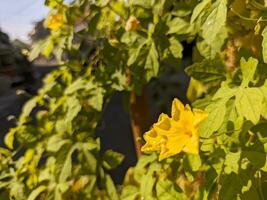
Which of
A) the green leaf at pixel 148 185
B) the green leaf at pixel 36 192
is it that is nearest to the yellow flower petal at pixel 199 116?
the green leaf at pixel 148 185

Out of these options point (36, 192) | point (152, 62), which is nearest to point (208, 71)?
point (152, 62)

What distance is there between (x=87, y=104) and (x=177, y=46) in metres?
0.30

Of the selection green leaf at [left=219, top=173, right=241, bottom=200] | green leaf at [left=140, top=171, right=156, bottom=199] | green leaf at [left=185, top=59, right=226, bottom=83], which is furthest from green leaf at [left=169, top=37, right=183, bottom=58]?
green leaf at [left=219, top=173, right=241, bottom=200]

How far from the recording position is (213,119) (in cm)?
74

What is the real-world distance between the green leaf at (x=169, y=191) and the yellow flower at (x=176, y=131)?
232 mm

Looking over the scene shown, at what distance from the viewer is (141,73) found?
1.15 m

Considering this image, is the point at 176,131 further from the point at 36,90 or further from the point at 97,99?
the point at 36,90

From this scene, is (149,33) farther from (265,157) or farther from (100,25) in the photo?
(265,157)

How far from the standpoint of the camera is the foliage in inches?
31.2

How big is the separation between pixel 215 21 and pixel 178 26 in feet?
1.05

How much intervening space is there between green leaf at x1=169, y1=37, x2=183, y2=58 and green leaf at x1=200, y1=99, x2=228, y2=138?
13.0 inches

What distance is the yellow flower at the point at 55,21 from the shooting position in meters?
1.23

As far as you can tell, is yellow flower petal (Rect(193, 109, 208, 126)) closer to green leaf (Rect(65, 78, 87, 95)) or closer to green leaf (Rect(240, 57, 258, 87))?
green leaf (Rect(240, 57, 258, 87))

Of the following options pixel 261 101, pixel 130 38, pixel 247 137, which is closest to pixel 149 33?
pixel 130 38
